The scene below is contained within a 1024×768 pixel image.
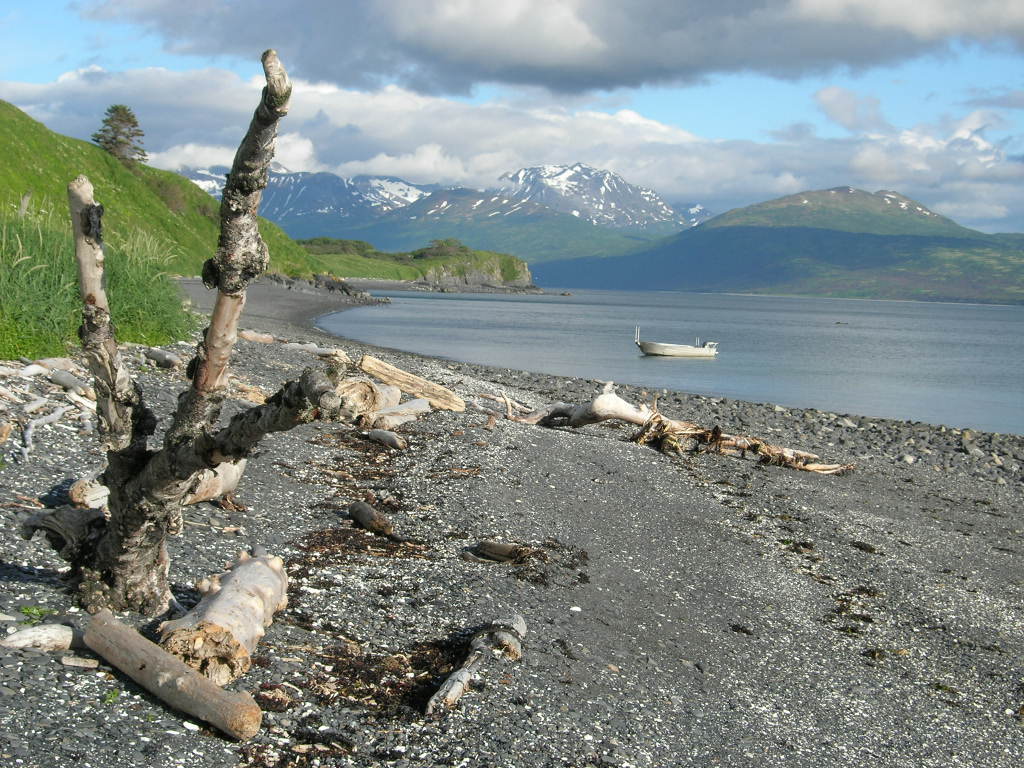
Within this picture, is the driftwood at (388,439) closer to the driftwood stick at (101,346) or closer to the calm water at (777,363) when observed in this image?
the driftwood stick at (101,346)

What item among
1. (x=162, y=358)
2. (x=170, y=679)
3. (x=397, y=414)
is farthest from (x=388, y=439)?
(x=170, y=679)

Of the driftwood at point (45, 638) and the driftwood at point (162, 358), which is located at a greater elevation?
the driftwood at point (162, 358)

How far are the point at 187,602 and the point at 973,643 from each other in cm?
913

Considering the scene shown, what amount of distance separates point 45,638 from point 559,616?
4.74 meters

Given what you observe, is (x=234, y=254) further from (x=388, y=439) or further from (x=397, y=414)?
(x=397, y=414)

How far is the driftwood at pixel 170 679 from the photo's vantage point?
5.69 metres

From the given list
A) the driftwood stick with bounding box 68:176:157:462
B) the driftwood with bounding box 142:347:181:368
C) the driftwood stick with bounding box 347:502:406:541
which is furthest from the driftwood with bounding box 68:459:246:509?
the driftwood with bounding box 142:347:181:368

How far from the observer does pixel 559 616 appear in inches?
348

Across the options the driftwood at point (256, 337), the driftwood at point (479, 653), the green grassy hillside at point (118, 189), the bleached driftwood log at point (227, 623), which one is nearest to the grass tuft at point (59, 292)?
the driftwood at point (256, 337)

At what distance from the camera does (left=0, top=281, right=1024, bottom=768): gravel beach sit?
6082mm

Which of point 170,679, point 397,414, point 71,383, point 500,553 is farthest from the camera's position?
point 397,414

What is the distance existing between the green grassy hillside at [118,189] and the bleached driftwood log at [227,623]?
60543 millimetres

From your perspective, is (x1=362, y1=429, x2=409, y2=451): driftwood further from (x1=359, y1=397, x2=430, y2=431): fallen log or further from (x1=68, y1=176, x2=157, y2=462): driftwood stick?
(x1=68, y1=176, x2=157, y2=462): driftwood stick

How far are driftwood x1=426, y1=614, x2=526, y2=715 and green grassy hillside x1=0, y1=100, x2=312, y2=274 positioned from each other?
61135mm
